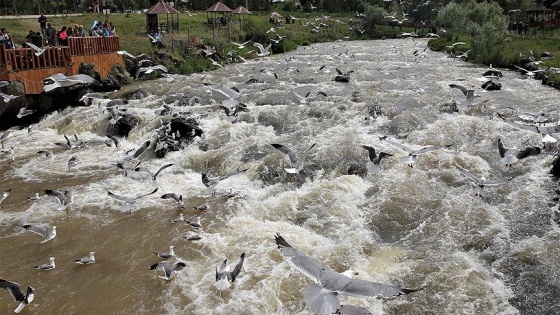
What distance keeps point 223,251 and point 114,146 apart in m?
8.43

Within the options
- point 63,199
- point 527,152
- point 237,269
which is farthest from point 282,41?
point 237,269

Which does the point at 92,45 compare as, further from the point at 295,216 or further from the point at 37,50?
the point at 295,216

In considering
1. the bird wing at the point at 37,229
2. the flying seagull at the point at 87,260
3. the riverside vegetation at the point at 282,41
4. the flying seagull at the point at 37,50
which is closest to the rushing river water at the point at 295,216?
the flying seagull at the point at 87,260

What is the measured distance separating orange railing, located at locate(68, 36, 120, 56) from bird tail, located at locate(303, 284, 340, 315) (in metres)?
18.7

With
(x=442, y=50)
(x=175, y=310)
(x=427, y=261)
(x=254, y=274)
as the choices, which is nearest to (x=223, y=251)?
(x=254, y=274)

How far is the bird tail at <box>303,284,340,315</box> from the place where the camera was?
515 cm

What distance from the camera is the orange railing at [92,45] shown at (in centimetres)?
2041

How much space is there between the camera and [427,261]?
7.91 meters

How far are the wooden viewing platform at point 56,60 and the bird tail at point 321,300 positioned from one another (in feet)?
53.7

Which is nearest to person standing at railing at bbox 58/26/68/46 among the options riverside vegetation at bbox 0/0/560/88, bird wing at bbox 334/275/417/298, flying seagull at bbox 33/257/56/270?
riverside vegetation at bbox 0/0/560/88

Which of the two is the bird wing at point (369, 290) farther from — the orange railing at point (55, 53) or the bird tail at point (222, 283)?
the orange railing at point (55, 53)

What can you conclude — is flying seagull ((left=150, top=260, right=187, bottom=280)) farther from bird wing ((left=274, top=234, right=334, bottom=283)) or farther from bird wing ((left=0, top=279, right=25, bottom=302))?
bird wing ((left=274, top=234, right=334, bottom=283))

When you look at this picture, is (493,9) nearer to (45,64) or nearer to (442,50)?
(442,50)

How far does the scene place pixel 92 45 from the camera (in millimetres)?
21719
